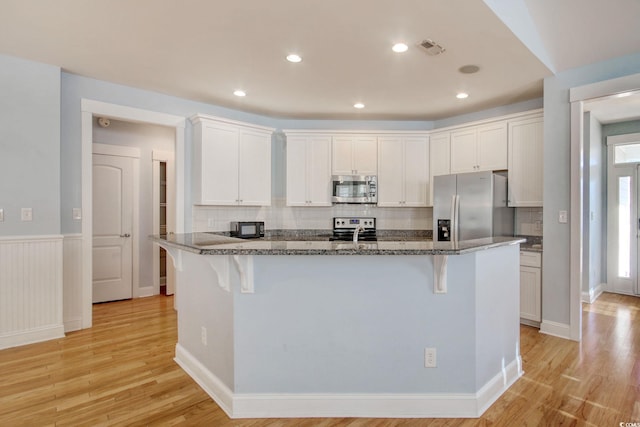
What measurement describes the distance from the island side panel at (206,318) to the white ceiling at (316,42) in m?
1.74

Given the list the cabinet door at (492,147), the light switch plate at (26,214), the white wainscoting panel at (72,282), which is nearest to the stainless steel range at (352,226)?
the cabinet door at (492,147)

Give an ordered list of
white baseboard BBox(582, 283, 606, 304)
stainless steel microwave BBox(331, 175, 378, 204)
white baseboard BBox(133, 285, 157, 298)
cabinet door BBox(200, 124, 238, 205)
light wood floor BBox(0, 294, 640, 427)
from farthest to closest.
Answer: white baseboard BBox(133, 285, 157, 298) < stainless steel microwave BBox(331, 175, 378, 204) < white baseboard BBox(582, 283, 606, 304) < cabinet door BBox(200, 124, 238, 205) < light wood floor BBox(0, 294, 640, 427)

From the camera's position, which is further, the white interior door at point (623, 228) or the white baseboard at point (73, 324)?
the white interior door at point (623, 228)

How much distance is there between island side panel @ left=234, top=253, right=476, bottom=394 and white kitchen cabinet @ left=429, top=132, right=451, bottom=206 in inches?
116

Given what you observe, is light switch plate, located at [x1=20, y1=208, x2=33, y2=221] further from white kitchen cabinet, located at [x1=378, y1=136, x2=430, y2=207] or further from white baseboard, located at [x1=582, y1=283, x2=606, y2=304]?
white baseboard, located at [x1=582, y1=283, x2=606, y2=304]

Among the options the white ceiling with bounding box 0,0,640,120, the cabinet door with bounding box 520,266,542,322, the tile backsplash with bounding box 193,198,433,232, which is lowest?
the cabinet door with bounding box 520,266,542,322

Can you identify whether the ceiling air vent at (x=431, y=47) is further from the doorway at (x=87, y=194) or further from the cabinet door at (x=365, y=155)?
the doorway at (x=87, y=194)

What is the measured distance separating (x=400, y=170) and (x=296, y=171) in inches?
59.3

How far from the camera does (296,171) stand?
4.88m

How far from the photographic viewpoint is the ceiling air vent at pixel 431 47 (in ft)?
8.94

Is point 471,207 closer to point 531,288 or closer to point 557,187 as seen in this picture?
point 557,187

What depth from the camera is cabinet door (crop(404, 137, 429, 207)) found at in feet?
16.1

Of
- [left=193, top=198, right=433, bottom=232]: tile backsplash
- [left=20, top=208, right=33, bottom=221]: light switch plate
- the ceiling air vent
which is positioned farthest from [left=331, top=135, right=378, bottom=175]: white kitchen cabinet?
[left=20, top=208, right=33, bottom=221]: light switch plate

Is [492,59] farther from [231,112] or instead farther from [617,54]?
[231,112]
